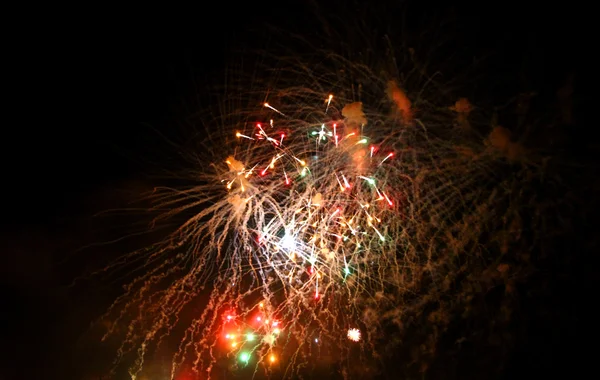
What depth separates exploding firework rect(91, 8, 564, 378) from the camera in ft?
17.5

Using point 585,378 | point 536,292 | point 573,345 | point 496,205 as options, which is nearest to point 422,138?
point 496,205

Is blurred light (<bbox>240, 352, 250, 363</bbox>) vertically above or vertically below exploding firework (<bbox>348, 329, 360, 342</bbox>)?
above

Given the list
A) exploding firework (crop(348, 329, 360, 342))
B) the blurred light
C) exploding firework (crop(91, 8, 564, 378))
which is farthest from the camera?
the blurred light

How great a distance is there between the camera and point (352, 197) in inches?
220

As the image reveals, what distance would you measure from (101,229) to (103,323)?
2.10 meters

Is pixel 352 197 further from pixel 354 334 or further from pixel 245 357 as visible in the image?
pixel 245 357

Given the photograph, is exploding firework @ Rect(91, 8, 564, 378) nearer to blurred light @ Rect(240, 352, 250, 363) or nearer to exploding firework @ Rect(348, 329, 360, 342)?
exploding firework @ Rect(348, 329, 360, 342)

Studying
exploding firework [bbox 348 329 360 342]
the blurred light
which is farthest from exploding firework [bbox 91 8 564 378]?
the blurred light

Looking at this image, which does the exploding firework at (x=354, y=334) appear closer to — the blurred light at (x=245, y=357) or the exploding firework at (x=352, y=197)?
the exploding firework at (x=352, y=197)

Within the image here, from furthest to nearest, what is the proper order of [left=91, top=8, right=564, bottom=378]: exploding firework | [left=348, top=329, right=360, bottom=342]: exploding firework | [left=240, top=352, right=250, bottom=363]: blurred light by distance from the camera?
[left=240, top=352, right=250, bottom=363]: blurred light, [left=348, top=329, right=360, bottom=342]: exploding firework, [left=91, top=8, right=564, bottom=378]: exploding firework

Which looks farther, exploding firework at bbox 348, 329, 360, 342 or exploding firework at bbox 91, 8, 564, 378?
exploding firework at bbox 348, 329, 360, 342

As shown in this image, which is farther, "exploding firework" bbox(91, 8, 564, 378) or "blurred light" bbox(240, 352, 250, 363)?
"blurred light" bbox(240, 352, 250, 363)

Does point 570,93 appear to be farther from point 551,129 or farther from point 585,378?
point 585,378

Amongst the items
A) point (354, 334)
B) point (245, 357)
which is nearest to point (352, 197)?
point (354, 334)
